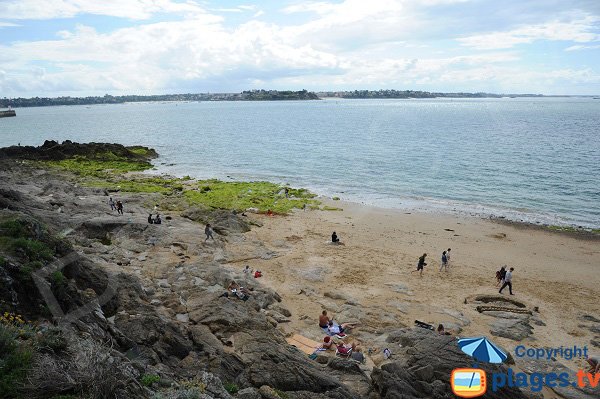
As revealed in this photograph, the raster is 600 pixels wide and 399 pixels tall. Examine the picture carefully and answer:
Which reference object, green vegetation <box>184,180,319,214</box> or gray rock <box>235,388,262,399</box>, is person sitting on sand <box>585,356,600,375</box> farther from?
green vegetation <box>184,180,319,214</box>

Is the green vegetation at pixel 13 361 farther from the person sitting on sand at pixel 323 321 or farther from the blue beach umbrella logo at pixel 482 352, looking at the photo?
the blue beach umbrella logo at pixel 482 352

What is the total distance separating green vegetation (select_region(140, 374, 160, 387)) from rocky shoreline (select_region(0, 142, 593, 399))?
0.02 metres

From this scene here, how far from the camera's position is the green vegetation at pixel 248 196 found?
1536 inches

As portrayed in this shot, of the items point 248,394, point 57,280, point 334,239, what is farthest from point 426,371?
point 334,239

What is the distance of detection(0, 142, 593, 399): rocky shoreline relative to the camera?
845 centimetres

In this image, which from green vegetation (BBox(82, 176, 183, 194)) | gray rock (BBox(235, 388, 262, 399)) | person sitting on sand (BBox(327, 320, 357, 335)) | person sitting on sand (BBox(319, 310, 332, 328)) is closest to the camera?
gray rock (BBox(235, 388, 262, 399))

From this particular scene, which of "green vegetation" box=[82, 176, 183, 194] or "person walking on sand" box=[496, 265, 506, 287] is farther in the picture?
"green vegetation" box=[82, 176, 183, 194]

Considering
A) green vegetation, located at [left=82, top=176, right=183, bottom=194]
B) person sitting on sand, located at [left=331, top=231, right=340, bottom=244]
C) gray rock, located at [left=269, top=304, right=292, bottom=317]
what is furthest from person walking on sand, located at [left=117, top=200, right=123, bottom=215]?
gray rock, located at [left=269, top=304, right=292, bottom=317]

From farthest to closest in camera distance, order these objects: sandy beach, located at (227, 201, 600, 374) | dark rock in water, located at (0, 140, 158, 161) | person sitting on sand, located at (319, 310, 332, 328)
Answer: dark rock in water, located at (0, 140, 158, 161) → sandy beach, located at (227, 201, 600, 374) → person sitting on sand, located at (319, 310, 332, 328)

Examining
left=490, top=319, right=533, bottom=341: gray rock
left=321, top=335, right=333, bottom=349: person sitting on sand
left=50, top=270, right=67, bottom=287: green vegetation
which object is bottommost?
left=490, top=319, right=533, bottom=341: gray rock

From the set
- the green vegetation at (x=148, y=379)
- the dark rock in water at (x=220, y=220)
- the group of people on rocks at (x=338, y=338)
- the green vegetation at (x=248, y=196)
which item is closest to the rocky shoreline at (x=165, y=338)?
the green vegetation at (x=148, y=379)

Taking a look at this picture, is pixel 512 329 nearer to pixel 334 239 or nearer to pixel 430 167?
pixel 334 239

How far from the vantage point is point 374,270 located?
2472cm

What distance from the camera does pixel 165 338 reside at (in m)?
12.6
